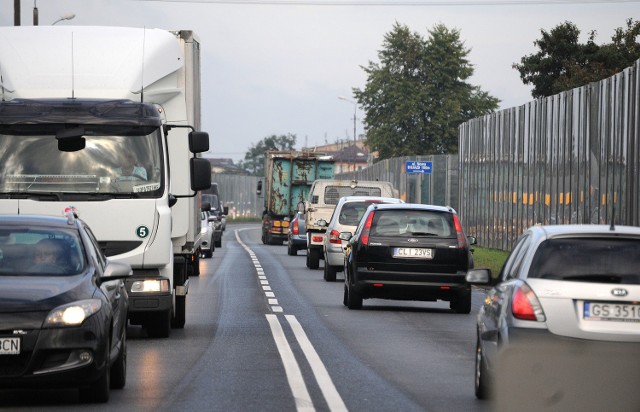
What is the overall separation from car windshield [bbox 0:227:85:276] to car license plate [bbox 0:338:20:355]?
104cm

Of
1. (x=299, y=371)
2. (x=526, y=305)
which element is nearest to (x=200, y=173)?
(x=299, y=371)

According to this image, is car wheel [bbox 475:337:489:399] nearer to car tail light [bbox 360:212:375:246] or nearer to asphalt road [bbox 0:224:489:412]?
→ asphalt road [bbox 0:224:489:412]

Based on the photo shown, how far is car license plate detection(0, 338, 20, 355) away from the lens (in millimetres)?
10781

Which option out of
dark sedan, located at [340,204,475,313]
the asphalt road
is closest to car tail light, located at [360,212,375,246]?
dark sedan, located at [340,204,475,313]

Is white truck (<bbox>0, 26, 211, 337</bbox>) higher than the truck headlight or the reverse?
higher

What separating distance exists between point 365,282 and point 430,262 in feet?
3.21

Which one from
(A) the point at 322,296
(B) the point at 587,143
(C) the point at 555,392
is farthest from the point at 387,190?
(C) the point at 555,392

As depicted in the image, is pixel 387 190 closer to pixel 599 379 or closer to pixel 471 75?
pixel 599 379

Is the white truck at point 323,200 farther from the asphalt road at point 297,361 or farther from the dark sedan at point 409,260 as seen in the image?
the dark sedan at point 409,260

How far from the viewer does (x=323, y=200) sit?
39.7 m

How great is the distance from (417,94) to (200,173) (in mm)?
91982

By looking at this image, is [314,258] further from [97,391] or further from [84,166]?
[97,391]

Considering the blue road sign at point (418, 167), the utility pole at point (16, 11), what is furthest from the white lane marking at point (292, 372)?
the blue road sign at point (418, 167)

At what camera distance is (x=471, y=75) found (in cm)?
11119
